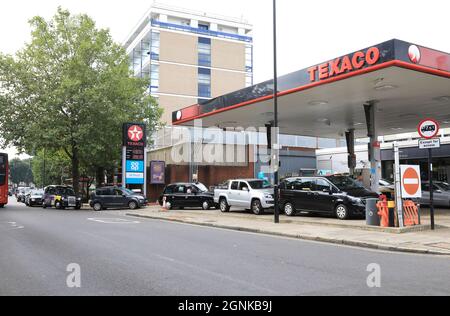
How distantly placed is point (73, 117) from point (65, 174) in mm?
28125

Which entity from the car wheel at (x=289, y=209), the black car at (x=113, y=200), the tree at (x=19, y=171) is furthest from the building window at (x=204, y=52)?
the tree at (x=19, y=171)

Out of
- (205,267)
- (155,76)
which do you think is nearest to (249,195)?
(205,267)

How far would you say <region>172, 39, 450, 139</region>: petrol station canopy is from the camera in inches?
564

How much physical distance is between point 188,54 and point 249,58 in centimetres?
1192

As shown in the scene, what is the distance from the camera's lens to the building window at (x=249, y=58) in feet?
234

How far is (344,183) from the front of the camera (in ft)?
57.0

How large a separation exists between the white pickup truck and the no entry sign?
738cm

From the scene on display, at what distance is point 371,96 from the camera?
18.7 metres

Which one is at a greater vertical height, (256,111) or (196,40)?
(196,40)

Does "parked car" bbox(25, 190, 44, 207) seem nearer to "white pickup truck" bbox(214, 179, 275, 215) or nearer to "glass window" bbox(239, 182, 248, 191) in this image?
"white pickup truck" bbox(214, 179, 275, 215)

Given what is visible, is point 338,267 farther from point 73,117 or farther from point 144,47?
point 144,47

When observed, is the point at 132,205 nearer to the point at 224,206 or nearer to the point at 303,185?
the point at 224,206

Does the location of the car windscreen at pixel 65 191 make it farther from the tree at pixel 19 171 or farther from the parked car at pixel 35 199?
the tree at pixel 19 171
